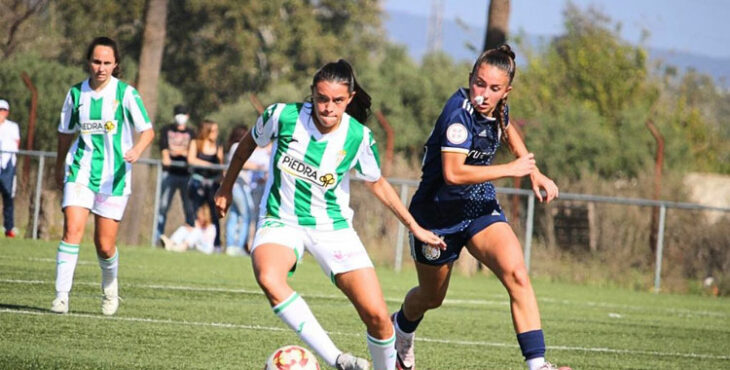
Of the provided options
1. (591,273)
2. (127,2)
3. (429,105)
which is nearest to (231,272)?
(591,273)

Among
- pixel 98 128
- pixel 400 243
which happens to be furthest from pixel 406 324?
pixel 400 243

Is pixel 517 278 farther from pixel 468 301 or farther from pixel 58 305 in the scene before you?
pixel 468 301

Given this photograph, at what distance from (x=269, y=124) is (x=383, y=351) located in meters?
1.35

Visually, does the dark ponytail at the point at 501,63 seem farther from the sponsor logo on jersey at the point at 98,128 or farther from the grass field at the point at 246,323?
the sponsor logo on jersey at the point at 98,128

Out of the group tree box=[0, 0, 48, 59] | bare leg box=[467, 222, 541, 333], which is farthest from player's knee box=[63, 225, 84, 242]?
tree box=[0, 0, 48, 59]

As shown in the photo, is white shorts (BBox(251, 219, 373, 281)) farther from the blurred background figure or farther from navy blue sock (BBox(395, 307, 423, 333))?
the blurred background figure

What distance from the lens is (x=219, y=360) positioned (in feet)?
23.8

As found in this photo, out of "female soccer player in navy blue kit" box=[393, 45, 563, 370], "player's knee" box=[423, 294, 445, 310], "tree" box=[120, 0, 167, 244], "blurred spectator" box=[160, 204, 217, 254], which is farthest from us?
"tree" box=[120, 0, 167, 244]

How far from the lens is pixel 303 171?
6199mm

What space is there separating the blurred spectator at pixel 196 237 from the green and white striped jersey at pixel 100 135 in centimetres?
922

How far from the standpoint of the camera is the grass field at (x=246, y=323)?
7.43 meters

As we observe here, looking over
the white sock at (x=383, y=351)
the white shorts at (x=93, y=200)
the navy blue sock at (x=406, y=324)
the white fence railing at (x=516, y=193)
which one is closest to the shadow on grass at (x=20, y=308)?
the white shorts at (x=93, y=200)

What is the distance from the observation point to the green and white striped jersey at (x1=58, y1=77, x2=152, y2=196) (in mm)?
8852

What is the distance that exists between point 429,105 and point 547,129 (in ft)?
33.3
